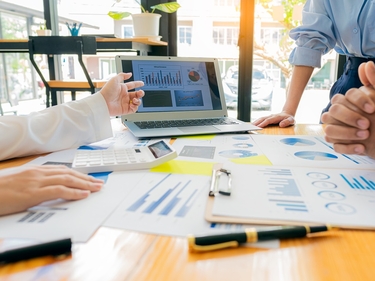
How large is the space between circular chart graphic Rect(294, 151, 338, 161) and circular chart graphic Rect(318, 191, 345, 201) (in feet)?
0.65

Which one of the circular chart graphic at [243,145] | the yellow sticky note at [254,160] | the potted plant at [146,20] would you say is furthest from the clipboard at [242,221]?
the potted plant at [146,20]

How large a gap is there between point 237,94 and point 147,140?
1.49 m

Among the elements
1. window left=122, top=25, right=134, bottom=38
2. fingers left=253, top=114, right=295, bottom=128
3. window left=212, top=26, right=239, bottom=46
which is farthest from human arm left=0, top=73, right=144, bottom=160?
window left=122, top=25, right=134, bottom=38

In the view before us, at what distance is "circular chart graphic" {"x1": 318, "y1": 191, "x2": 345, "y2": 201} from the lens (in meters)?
0.45

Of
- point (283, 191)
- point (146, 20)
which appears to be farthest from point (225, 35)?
point (283, 191)

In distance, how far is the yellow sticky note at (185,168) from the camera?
22.6 inches

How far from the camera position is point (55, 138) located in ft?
2.48

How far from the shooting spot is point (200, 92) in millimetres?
1132

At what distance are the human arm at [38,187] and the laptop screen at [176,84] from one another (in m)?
0.59

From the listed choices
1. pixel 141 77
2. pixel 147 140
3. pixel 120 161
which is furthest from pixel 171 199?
pixel 141 77

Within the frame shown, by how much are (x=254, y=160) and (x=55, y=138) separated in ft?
1.48

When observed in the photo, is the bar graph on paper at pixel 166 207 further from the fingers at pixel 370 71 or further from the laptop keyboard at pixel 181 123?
the laptop keyboard at pixel 181 123

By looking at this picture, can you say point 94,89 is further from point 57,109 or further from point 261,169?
point 261,169

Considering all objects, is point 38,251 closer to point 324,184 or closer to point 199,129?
point 324,184
